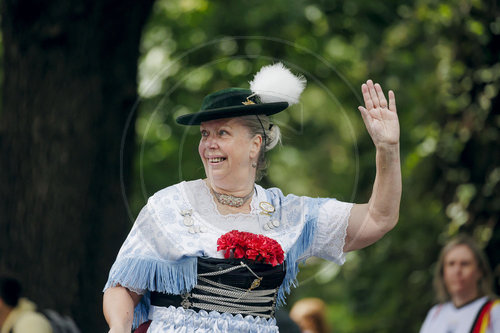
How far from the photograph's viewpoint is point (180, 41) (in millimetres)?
9352

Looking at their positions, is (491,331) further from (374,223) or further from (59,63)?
(59,63)

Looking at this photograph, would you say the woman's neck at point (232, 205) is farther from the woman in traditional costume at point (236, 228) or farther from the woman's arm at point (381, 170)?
the woman's arm at point (381, 170)

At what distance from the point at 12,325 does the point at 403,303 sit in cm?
419

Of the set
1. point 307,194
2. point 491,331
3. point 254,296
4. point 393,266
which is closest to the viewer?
point 254,296

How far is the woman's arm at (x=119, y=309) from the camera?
317 cm

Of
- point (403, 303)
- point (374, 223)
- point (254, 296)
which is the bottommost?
point (403, 303)

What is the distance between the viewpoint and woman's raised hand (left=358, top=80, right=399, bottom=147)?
333 centimetres

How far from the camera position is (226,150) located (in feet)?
11.1

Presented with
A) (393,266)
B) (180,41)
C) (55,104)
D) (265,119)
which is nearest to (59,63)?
(55,104)

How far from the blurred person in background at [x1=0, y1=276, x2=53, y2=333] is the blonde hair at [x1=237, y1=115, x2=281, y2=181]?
290cm

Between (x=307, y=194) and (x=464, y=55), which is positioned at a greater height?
(x=464, y=55)

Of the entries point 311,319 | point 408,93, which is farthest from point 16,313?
point 408,93

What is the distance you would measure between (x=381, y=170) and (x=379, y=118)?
20cm

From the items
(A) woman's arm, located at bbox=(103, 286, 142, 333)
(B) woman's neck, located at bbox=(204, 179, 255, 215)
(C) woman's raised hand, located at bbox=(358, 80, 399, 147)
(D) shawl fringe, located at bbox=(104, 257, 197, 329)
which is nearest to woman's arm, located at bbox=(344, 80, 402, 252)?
(C) woman's raised hand, located at bbox=(358, 80, 399, 147)
